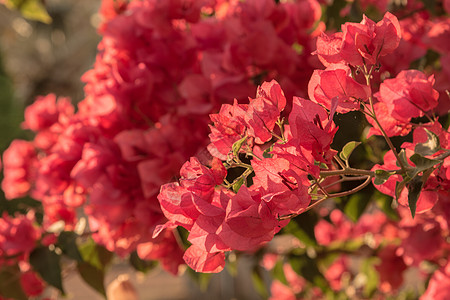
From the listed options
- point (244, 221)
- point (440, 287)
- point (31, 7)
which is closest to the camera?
point (244, 221)

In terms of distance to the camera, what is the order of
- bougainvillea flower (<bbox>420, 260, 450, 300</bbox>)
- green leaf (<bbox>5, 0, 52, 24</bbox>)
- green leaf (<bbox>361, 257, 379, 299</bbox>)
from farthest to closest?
green leaf (<bbox>361, 257, 379, 299</bbox>), green leaf (<bbox>5, 0, 52, 24</bbox>), bougainvillea flower (<bbox>420, 260, 450, 300</bbox>)

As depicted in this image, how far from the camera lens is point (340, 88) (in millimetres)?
260

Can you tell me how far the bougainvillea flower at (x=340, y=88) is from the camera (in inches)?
10.2

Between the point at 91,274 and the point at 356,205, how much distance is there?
0.99 ft

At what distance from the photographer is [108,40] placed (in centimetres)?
57

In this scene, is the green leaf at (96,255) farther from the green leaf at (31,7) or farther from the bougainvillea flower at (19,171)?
the green leaf at (31,7)

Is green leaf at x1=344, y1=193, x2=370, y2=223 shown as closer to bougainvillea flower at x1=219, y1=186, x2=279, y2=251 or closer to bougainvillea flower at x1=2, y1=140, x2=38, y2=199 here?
bougainvillea flower at x1=219, y1=186, x2=279, y2=251

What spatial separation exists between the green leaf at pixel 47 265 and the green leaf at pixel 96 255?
4 cm

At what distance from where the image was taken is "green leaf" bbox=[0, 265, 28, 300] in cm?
58

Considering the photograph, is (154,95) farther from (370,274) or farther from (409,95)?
(370,274)

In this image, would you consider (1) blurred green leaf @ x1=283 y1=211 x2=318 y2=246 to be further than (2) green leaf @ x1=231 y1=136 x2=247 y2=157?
Yes

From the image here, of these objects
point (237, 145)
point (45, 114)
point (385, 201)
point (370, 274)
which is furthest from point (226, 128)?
point (370, 274)

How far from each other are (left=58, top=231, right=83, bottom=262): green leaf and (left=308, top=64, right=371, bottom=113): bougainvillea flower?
0.39 metres

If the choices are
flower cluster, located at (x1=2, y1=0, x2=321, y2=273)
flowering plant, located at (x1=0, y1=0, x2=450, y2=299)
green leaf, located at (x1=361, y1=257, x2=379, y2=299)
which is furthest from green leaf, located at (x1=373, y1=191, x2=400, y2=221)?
green leaf, located at (x1=361, y1=257, x2=379, y2=299)
